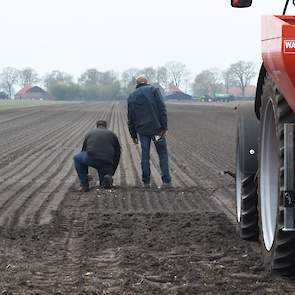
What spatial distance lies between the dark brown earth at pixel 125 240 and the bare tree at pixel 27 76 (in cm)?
18654

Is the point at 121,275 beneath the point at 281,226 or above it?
beneath

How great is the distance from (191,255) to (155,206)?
121 inches

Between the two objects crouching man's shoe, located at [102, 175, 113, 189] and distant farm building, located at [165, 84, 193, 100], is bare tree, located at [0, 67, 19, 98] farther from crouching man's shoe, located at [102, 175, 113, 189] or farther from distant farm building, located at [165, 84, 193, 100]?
crouching man's shoe, located at [102, 175, 113, 189]

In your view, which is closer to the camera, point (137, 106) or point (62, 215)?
point (62, 215)

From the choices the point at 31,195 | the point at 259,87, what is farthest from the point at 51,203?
the point at 259,87

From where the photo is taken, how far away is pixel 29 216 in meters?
7.79

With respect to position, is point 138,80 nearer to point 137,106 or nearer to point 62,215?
point 137,106

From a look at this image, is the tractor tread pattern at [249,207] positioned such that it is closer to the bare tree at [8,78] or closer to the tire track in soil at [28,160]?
the tire track in soil at [28,160]

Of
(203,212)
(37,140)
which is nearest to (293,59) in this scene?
(203,212)

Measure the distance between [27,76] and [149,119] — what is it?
189071mm

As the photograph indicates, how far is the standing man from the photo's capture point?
10359 millimetres

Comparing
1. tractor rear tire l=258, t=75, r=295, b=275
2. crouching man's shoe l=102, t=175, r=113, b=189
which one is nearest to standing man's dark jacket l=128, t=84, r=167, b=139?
crouching man's shoe l=102, t=175, r=113, b=189

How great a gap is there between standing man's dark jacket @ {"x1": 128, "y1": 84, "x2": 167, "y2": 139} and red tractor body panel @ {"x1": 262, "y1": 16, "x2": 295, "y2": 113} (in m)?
5.90

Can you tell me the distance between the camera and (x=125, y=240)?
6.33 m
